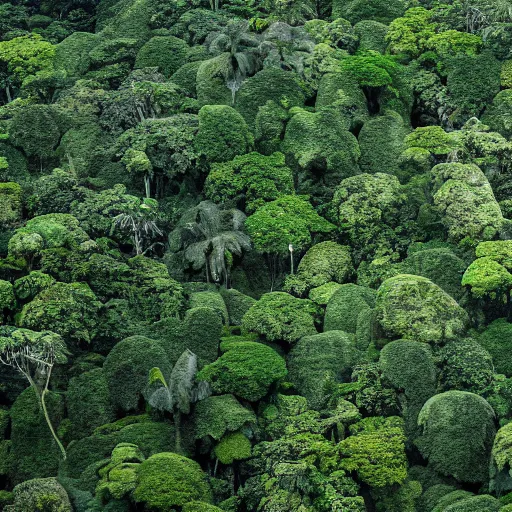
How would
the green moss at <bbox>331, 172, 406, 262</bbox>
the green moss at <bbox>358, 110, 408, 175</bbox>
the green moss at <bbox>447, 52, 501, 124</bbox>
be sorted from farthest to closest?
the green moss at <bbox>447, 52, 501, 124</bbox>, the green moss at <bbox>358, 110, 408, 175</bbox>, the green moss at <bbox>331, 172, 406, 262</bbox>

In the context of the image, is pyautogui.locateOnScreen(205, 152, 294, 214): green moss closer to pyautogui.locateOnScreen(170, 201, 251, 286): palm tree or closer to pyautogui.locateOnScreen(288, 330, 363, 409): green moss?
pyautogui.locateOnScreen(170, 201, 251, 286): palm tree

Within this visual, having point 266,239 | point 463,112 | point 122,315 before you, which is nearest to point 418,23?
point 463,112

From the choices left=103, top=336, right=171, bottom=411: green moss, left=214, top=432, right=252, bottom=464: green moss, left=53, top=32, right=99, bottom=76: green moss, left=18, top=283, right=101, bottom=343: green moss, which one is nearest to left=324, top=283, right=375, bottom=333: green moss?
left=103, top=336, right=171, bottom=411: green moss

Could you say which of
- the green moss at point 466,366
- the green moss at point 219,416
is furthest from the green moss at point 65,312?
the green moss at point 466,366

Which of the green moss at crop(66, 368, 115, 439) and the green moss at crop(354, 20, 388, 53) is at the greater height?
the green moss at crop(354, 20, 388, 53)

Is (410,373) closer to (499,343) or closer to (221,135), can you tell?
(499,343)

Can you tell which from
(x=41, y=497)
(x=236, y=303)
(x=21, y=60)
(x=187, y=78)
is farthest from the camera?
(x=21, y=60)

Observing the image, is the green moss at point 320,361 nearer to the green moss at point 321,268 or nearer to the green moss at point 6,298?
the green moss at point 321,268

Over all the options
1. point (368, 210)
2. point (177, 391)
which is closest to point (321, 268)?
point (368, 210)
